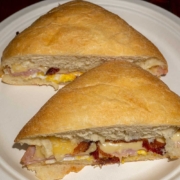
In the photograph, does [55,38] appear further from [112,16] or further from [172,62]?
[172,62]

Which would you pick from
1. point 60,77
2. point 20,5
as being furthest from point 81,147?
point 20,5

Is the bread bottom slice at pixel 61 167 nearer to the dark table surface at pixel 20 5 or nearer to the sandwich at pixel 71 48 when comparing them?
the sandwich at pixel 71 48

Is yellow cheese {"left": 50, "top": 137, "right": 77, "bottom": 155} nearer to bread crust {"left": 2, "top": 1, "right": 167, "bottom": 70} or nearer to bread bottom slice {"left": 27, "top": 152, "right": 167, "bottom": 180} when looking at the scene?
bread bottom slice {"left": 27, "top": 152, "right": 167, "bottom": 180}

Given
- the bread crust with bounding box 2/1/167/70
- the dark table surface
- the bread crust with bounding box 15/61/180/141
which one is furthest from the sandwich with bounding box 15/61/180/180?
the dark table surface

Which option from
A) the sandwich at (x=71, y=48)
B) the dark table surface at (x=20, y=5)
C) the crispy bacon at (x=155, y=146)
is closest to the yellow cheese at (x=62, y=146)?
the crispy bacon at (x=155, y=146)

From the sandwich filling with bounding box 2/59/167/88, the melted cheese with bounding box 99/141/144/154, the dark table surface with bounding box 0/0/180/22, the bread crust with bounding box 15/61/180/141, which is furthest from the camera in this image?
the dark table surface with bounding box 0/0/180/22

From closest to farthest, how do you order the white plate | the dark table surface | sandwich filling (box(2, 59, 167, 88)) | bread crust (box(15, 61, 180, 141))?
bread crust (box(15, 61, 180, 141))
the white plate
sandwich filling (box(2, 59, 167, 88))
the dark table surface
